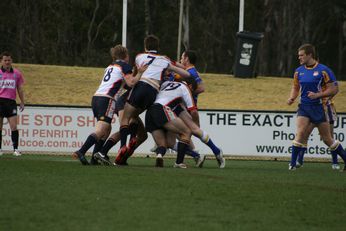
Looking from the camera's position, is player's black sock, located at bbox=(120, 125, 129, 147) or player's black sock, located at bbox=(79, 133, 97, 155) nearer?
player's black sock, located at bbox=(79, 133, 97, 155)

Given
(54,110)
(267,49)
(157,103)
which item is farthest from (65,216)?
(267,49)

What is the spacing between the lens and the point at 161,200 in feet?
32.1

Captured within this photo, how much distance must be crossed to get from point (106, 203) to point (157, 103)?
528 centimetres

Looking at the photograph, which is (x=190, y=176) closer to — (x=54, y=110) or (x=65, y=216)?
(x=65, y=216)

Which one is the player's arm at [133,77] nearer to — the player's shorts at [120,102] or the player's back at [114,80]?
the player's back at [114,80]

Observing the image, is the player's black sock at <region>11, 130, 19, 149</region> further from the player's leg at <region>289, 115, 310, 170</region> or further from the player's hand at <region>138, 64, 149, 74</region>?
the player's leg at <region>289, 115, 310, 170</region>

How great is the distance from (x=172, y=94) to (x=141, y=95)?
545 millimetres

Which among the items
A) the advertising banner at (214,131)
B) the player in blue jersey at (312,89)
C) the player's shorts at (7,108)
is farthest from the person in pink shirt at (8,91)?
the player in blue jersey at (312,89)

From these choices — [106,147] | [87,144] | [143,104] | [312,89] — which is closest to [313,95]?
[312,89]

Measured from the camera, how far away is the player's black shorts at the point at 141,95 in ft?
47.3

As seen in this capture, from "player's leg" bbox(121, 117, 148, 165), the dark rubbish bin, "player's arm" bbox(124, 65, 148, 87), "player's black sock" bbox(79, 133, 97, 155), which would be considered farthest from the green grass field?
the dark rubbish bin

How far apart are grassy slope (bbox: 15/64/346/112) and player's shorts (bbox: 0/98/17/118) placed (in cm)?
935

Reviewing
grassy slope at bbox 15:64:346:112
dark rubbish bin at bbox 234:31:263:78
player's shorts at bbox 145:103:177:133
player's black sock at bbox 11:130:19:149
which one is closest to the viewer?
player's shorts at bbox 145:103:177:133

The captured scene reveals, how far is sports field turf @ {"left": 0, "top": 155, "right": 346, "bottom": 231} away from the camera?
841 centimetres
